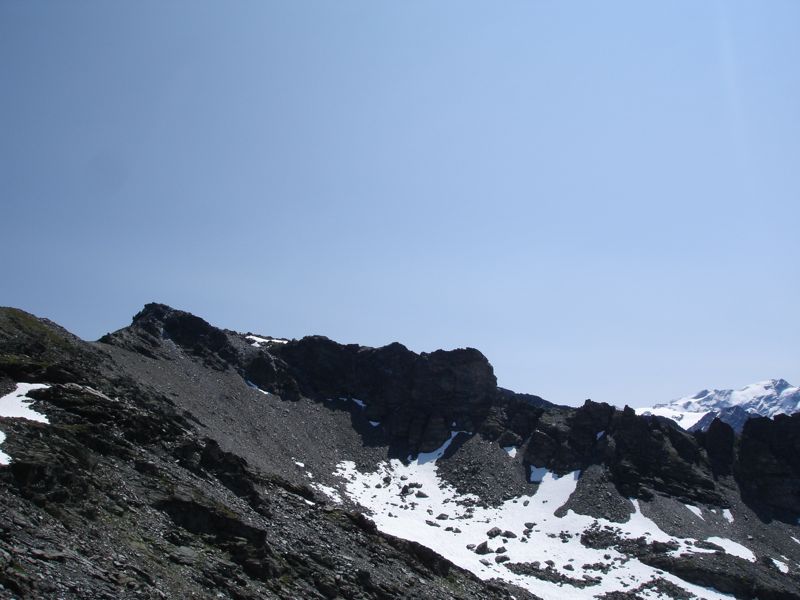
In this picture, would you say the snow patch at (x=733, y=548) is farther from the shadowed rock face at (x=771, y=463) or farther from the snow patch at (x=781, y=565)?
the shadowed rock face at (x=771, y=463)

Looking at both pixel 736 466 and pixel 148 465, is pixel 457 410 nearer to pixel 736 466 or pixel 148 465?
pixel 736 466

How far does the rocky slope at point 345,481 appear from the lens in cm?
3186

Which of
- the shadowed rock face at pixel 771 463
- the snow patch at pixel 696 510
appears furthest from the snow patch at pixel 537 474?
the shadowed rock face at pixel 771 463

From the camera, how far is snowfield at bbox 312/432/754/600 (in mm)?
80188

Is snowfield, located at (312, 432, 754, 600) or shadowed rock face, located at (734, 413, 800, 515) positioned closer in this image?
snowfield, located at (312, 432, 754, 600)

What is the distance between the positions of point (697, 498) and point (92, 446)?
103m

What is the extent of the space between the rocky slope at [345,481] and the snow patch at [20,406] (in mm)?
336

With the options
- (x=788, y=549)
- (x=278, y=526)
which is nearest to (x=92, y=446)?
(x=278, y=526)

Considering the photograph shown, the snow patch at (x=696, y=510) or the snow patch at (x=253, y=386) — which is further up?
the snow patch at (x=696, y=510)

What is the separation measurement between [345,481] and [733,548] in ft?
201

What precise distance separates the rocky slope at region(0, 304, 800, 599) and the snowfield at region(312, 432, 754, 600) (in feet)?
1.45

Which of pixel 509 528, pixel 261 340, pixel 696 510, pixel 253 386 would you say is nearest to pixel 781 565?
pixel 696 510

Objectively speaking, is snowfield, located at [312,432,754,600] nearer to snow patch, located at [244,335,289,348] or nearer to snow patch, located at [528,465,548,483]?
snow patch, located at [528,465,548,483]

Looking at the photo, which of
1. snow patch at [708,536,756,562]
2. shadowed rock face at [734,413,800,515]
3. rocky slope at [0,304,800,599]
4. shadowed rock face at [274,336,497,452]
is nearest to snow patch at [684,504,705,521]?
rocky slope at [0,304,800,599]
